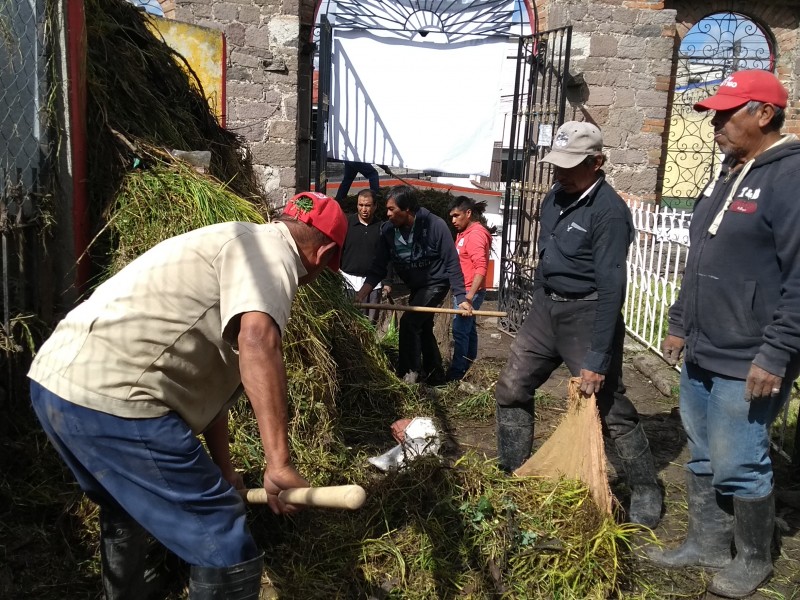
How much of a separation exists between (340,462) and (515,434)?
3.07ft

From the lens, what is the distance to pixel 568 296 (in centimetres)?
383

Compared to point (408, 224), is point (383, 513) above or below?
below

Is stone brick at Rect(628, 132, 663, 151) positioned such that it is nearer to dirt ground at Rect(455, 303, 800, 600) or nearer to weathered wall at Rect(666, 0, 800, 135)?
weathered wall at Rect(666, 0, 800, 135)

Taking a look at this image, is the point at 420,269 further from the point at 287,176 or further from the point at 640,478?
the point at 287,176

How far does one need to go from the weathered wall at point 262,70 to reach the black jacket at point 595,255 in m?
6.33

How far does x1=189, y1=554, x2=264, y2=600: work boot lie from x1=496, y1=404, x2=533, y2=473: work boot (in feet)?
6.66

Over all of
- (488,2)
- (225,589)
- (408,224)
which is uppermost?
(488,2)

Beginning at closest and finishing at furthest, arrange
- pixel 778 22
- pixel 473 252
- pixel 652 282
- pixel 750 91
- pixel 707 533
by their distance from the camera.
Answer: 1. pixel 750 91
2. pixel 707 533
3. pixel 473 252
4. pixel 652 282
5. pixel 778 22

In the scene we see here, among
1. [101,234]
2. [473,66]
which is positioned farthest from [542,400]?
[473,66]

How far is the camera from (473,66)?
30.6 ft

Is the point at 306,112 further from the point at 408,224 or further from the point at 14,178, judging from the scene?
the point at 14,178

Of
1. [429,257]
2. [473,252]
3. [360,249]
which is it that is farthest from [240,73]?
[429,257]

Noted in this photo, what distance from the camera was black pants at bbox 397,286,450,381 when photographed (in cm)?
635

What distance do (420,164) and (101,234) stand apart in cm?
583
